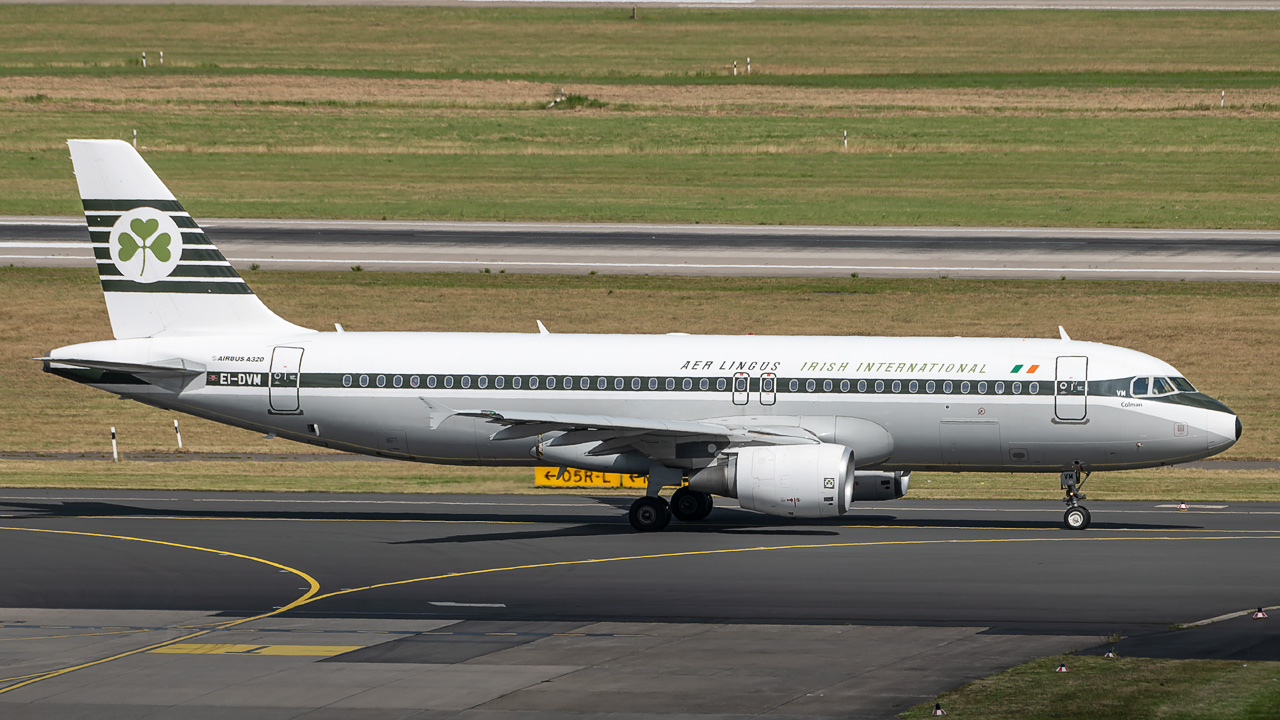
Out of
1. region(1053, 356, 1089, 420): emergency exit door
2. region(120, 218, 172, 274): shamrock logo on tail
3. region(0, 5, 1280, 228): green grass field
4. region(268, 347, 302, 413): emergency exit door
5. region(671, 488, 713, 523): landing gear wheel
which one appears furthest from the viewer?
region(0, 5, 1280, 228): green grass field

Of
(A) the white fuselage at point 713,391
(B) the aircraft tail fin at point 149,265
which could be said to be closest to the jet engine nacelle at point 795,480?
(A) the white fuselage at point 713,391

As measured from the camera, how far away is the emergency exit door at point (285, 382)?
132 feet

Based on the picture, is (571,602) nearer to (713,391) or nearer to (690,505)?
(713,391)

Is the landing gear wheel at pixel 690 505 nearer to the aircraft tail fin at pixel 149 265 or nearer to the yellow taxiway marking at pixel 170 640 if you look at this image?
the yellow taxiway marking at pixel 170 640

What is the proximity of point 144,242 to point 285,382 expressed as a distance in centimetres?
541

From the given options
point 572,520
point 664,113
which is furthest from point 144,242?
point 664,113

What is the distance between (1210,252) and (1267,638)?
50006 millimetres

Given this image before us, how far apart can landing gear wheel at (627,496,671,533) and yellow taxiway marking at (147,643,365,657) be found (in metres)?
12.8

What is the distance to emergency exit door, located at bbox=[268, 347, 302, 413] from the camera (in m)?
40.1

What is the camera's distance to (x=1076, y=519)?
38.2 meters

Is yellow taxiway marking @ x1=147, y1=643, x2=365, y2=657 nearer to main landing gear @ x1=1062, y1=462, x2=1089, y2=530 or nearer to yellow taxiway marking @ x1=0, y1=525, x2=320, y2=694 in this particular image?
yellow taxiway marking @ x1=0, y1=525, x2=320, y2=694

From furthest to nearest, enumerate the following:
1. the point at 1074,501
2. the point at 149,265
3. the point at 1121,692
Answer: the point at 149,265 < the point at 1074,501 < the point at 1121,692

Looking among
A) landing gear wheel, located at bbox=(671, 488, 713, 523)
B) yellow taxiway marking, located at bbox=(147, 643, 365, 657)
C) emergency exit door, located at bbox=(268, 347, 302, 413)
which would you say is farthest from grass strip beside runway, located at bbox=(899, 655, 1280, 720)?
emergency exit door, located at bbox=(268, 347, 302, 413)

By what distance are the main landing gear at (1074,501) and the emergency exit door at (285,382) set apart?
60.5 ft
